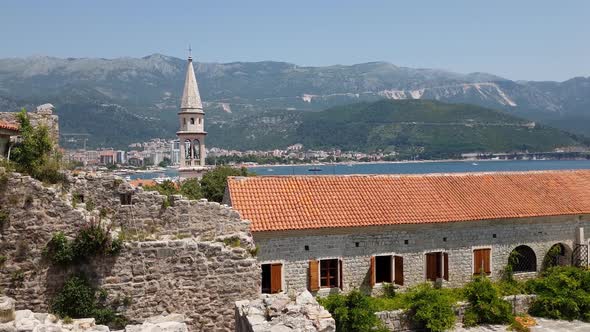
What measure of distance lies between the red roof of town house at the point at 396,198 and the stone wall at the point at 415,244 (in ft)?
1.24

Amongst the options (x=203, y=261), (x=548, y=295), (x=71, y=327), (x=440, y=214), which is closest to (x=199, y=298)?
(x=203, y=261)

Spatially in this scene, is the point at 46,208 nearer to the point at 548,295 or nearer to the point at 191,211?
the point at 191,211

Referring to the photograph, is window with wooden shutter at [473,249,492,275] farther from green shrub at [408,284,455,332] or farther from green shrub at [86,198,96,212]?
green shrub at [86,198,96,212]

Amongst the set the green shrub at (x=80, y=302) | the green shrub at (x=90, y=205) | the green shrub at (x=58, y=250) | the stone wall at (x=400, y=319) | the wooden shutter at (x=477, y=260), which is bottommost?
the stone wall at (x=400, y=319)

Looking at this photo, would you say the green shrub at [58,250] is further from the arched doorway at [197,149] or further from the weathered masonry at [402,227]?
the arched doorway at [197,149]

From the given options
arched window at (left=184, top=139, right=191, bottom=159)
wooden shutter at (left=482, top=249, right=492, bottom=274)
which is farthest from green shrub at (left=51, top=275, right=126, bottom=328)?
arched window at (left=184, top=139, right=191, bottom=159)

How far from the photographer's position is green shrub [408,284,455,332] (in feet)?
54.6

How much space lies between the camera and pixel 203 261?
534 inches

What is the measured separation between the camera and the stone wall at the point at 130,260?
1259 centimetres

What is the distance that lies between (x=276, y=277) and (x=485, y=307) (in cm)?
744

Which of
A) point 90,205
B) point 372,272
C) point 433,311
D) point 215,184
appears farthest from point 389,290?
point 215,184

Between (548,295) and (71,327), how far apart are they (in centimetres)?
1635

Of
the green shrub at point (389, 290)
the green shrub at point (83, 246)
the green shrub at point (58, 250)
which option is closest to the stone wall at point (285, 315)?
the green shrub at point (83, 246)

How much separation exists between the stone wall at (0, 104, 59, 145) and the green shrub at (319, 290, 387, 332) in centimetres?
1038
